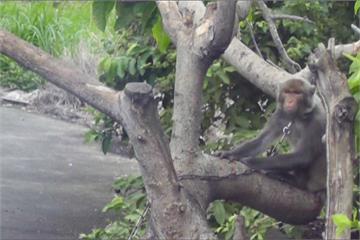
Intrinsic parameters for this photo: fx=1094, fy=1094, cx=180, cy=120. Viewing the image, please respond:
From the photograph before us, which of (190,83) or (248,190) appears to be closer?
(190,83)

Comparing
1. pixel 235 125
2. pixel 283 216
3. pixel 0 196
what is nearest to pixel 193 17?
pixel 283 216

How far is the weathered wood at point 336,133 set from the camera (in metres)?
3.41

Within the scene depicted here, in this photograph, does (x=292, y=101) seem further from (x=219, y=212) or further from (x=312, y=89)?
(x=219, y=212)

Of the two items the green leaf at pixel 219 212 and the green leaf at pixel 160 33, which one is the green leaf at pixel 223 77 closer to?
the green leaf at pixel 219 212

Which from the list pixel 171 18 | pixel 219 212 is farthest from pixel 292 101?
pixel 171 18

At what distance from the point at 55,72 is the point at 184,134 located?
541 mm

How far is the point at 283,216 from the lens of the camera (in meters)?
4.58

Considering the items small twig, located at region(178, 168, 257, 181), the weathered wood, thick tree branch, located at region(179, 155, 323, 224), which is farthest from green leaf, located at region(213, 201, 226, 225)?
the weathered wood

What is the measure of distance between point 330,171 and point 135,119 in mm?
762

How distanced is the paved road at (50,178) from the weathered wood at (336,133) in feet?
16.0

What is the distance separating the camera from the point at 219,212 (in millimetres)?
5781

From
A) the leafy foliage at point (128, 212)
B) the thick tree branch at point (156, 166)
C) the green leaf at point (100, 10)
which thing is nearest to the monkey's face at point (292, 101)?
the green leaf at point (100, 10)

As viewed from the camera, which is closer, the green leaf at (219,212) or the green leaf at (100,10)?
the green leaf at (100,10)

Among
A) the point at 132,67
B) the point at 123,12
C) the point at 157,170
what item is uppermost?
the point at 123,12
